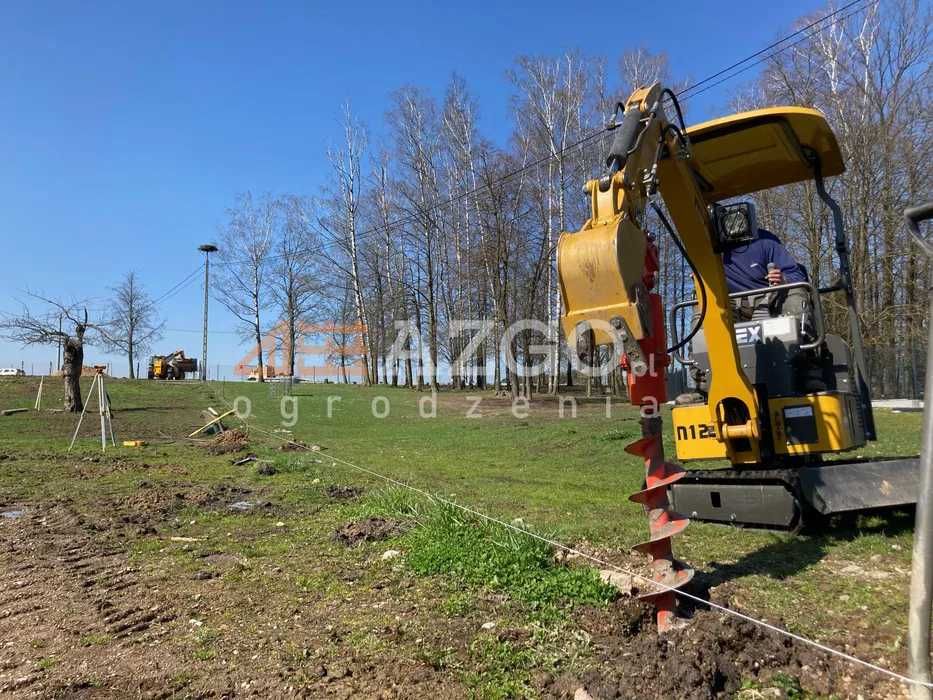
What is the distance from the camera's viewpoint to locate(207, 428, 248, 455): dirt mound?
44.5ft

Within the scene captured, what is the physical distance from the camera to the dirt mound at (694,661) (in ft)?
9.32

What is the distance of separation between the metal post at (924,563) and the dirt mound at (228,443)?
13.0 m

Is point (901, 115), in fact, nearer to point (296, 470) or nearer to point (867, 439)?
point (867, 439)

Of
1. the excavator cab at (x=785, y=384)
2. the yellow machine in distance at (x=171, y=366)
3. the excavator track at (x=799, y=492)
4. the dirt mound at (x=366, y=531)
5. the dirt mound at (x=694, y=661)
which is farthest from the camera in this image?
the yellow machine in distance at (x=171, y=366)

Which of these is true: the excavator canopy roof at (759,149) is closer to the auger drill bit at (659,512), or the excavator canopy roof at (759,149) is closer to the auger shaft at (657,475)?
the auger shaft at (657,475)

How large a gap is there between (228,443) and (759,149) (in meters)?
12.4

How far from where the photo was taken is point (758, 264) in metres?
6.15

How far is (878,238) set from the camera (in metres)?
24.7

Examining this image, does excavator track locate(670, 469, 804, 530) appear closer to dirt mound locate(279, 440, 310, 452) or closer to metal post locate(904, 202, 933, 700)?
metal post locate(904, 202, 933, 700)

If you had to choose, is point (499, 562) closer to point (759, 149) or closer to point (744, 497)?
point (744, 497)

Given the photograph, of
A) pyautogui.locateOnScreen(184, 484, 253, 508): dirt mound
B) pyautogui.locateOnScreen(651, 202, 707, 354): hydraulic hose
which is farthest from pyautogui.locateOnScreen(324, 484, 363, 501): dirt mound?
pyautogui.locateOnScreen(651, 202, 707, 354): hydraulic hose

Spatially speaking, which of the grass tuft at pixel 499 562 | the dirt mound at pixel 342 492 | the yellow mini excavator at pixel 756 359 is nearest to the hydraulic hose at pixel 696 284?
the yellow mini excavator at pixel 756 359

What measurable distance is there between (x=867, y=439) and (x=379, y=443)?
11842mm

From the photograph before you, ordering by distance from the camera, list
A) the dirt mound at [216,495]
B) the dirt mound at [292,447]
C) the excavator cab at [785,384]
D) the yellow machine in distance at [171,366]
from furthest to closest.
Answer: the yellow machine in distance at [171,366] → the dirt mound at [292,447] → the dirt mound at [216,495] → the excavator cab at [785,384]
